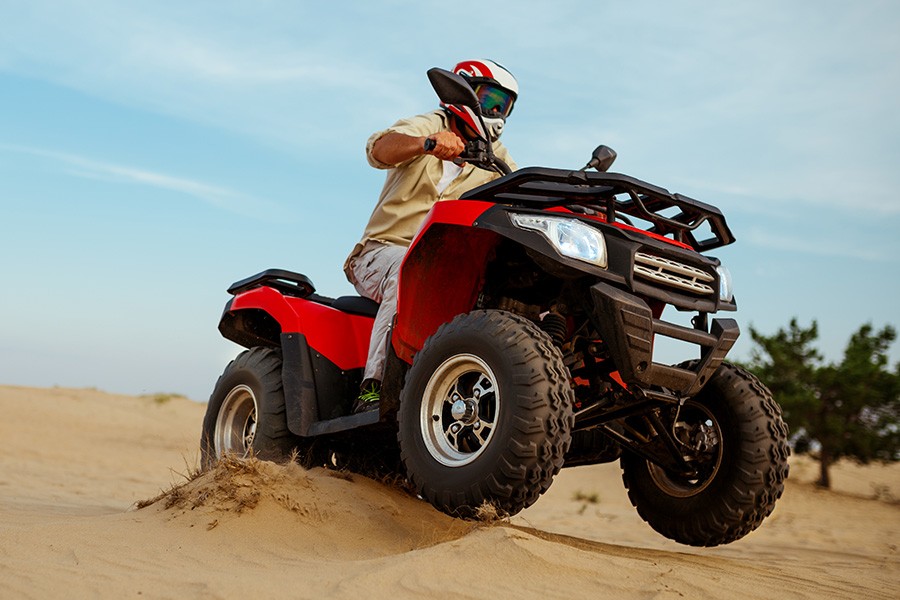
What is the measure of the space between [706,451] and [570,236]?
1466 mm

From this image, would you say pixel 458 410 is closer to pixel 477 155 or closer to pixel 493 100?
pixel 477 155

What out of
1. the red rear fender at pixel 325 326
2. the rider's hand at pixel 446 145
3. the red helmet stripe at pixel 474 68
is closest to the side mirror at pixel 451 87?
the rider's hand at pixel 446 145

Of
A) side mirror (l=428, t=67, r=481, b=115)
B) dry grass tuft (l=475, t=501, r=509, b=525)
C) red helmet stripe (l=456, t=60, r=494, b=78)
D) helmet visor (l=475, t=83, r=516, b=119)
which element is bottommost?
dry grass tuft (l=475, t=501, r=509, b=525)

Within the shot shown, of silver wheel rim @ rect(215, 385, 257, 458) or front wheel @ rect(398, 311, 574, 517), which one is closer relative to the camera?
front wheel @ rect(398, 311, 574, 517)

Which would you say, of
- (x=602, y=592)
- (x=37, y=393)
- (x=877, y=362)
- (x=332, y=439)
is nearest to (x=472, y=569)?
(x=602, y=592)

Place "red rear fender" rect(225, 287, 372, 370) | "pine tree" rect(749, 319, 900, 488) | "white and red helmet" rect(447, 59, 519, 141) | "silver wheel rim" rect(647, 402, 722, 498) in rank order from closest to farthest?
"silver wheel rim" rect(647, 402, 722, 498) → "white and red helmet" rect(447, 59, 519, 141) → "red rear fender" rect(225, 287, 372, 370) → "pine tree" rect(749, 319, 900, 488)

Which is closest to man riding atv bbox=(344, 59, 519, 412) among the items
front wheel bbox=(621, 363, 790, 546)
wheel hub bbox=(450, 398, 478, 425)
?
wheel hub bbox=(450, 398, 478, 425)

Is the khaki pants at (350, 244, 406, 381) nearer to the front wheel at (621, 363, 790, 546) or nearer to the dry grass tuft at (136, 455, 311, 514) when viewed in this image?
the dry grass tuft at (136, 455, 311, 514)

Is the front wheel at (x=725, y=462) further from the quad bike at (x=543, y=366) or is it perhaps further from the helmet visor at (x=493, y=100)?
the helmet visor at (x=493, y=100)

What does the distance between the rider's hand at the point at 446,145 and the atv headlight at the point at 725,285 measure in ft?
4.40

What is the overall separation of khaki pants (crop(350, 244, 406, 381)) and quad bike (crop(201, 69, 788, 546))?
189 millimetres

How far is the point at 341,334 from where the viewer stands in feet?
17.7

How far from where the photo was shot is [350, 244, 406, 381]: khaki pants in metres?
4.75

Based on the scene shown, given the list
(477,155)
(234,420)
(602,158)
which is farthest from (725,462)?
(234,420)
